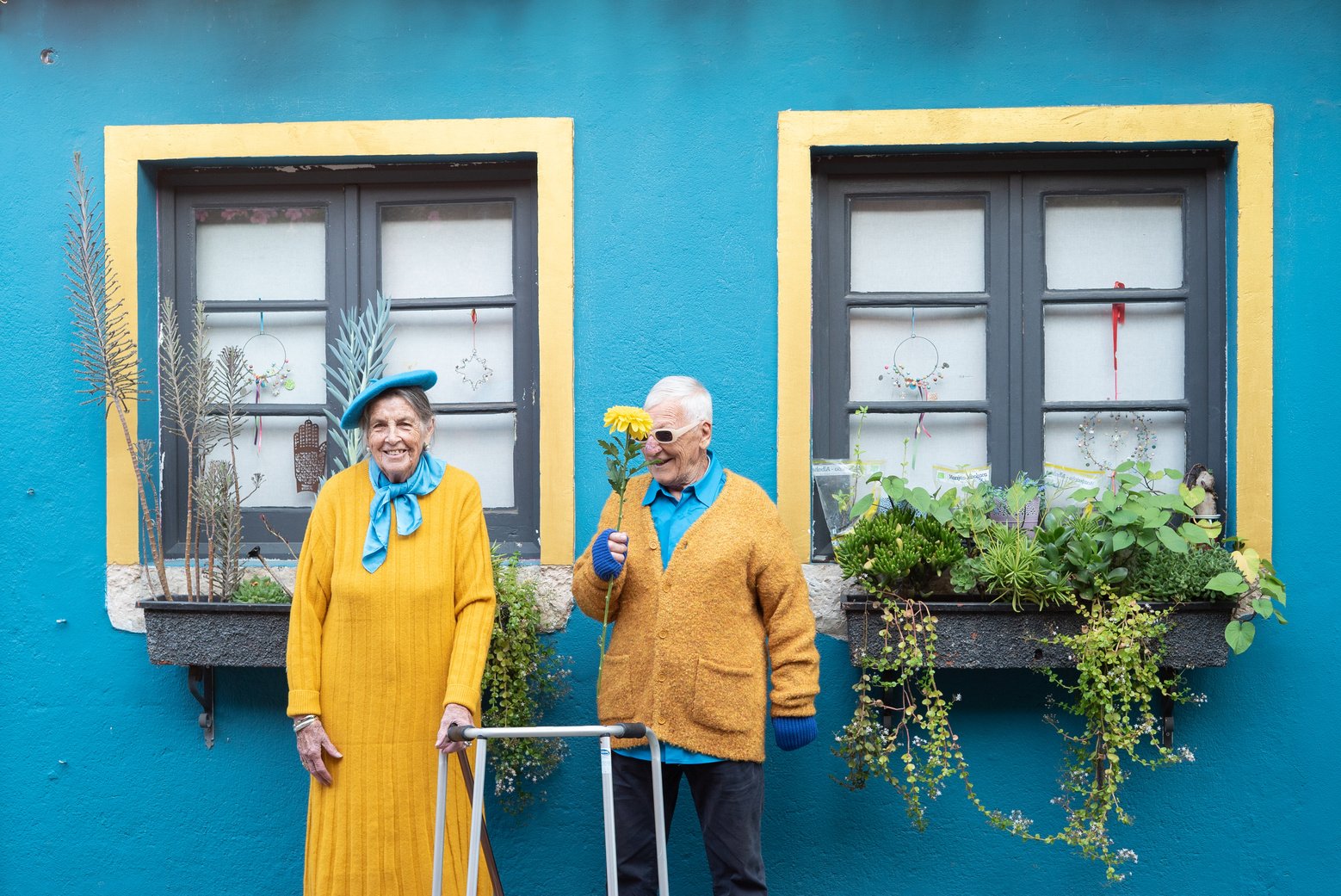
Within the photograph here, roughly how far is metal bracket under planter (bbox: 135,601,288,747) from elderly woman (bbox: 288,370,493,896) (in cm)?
52

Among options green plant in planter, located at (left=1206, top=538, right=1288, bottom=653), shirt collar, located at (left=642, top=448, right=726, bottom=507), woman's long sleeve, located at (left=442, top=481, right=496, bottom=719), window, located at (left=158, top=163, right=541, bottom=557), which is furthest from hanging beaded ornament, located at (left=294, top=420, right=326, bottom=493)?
green plant in planter, located at (left=1206, top=538, right=1288, bottom=653)

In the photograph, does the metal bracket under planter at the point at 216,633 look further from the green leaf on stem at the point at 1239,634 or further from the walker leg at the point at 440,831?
the green leaf on stem at the point at 1239,634

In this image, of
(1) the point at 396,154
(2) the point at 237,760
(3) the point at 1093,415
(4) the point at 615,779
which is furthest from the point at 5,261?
(3) the point at 1093,415

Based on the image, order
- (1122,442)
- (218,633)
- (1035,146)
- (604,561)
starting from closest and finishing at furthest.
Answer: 1. (604,561)
2. (218,633)
3. (1035,146)
4. (1122,442)

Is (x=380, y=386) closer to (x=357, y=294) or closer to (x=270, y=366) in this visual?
(x=357, y=294)

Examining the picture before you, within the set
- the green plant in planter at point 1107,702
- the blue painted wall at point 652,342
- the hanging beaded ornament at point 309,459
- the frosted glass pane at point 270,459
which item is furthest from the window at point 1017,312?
the frosted glass pane at point 270,459

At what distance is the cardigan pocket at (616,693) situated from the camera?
2840 millimetres

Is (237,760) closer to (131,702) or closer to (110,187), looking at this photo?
(131,702)

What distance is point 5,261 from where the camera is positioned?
369 cm

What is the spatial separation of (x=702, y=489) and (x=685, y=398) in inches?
10.8

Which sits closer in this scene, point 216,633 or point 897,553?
point 897,553

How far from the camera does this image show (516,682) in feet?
10.7

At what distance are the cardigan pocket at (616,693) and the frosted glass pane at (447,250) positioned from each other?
1626 mm

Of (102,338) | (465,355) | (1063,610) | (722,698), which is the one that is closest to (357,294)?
(465,355)
